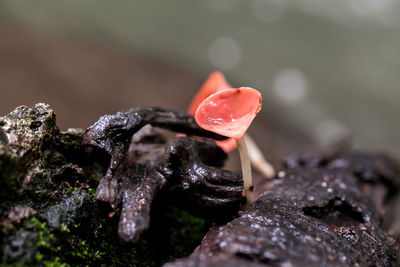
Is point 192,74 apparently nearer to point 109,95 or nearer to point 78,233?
point 109,95

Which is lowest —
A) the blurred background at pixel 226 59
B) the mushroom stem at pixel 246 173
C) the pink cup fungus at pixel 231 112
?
the mushroom stem at pixel 246 173

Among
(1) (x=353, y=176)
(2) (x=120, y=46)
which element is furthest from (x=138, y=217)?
(2) (x=120, y=46)

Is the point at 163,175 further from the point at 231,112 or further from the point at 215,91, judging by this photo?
the point at 215,91

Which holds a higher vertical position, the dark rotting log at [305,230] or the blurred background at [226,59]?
the blurred background at [226,59]

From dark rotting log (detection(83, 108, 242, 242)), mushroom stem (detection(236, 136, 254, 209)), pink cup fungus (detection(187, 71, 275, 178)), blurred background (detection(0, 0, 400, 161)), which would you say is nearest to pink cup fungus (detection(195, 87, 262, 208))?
mushroom stem (detection(236, 136, 254, 209))

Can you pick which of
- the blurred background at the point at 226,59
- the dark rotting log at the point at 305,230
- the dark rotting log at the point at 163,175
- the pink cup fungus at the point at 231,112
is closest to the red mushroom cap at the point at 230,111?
the pink cup fungus at the point at 231,112

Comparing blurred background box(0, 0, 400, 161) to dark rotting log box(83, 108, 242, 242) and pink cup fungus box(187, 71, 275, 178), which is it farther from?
dark rotting log box(83, 108, 242, 242)

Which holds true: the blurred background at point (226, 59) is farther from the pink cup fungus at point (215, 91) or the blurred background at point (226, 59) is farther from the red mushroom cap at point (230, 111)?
the red mushroom cap at point (230, 111)

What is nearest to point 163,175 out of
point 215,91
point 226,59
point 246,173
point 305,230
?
point 246,173
